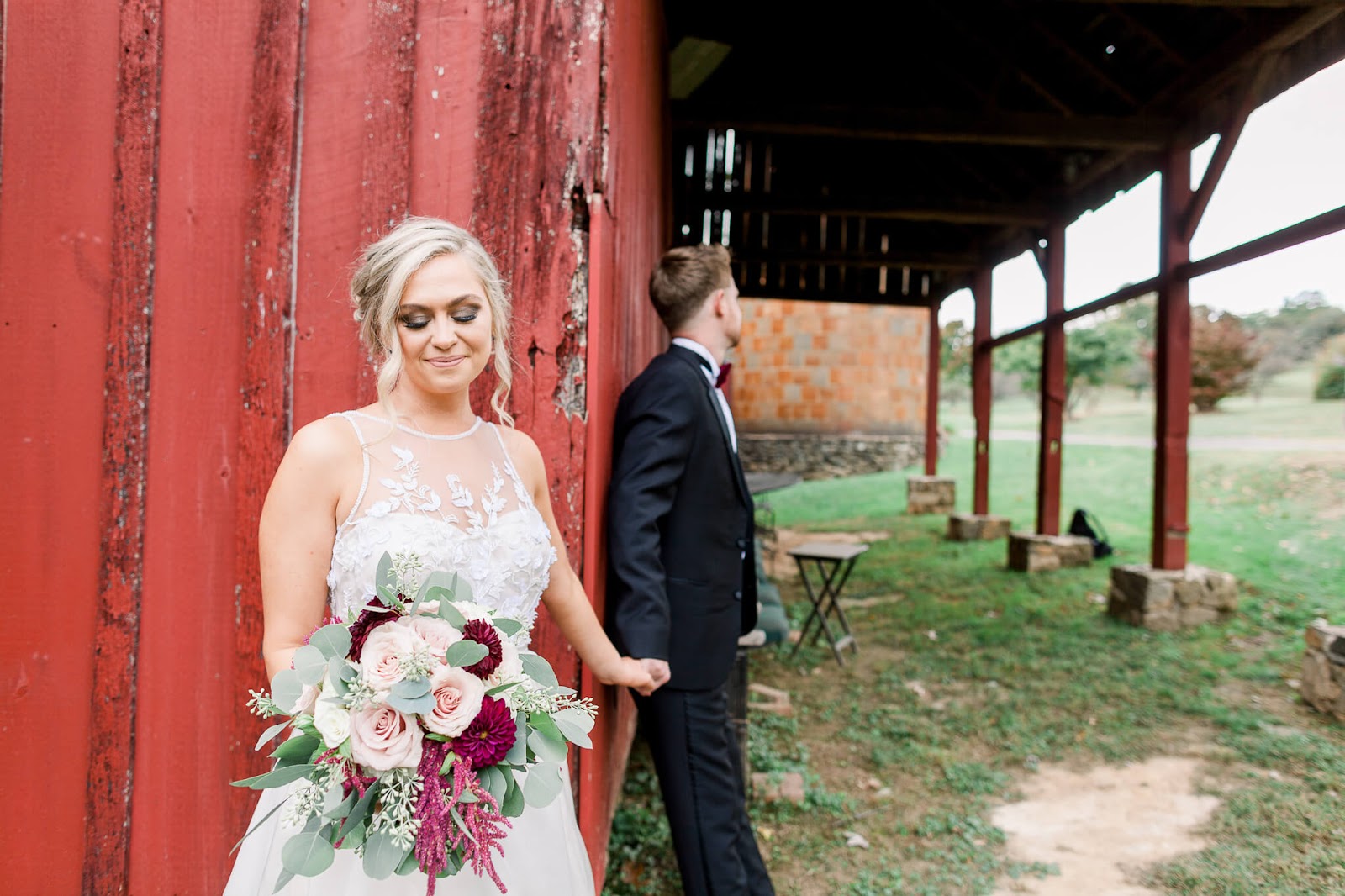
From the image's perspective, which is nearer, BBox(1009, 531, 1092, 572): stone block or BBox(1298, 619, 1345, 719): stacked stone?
BBox(1298, 619, 1345, 719): stacked stone

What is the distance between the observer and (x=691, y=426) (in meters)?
2.42

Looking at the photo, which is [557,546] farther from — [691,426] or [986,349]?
[986,349]

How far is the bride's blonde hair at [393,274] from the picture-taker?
149 cm

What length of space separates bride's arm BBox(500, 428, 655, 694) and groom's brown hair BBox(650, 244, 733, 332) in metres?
0.96

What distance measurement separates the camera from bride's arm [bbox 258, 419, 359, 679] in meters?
1.41

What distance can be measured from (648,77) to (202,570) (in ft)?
8.37

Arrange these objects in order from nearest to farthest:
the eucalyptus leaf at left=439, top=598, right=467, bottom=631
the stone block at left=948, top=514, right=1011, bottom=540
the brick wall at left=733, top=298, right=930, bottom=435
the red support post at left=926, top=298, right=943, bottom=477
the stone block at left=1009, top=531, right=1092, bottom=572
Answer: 1. the eucalyptus leaf at left=439, top=598, right=467, bottom=631
2. the stone block at left=1009, top=531, right=1092, bottom=572
3. the stone block at left=948, top=514, right=1011, bottom=540
4. the red support post at left=926, top=298, right=943, bottom=477
5. the brick wall at left=733, top=298, right=930, bottom=435

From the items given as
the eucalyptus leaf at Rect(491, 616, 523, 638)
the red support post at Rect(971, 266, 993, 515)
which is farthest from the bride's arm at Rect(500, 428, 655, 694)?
the red support post at Rect(971, 266, 993, 515)

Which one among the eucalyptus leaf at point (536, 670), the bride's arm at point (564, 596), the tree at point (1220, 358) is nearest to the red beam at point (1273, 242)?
the bride's arm at point (564, 596)

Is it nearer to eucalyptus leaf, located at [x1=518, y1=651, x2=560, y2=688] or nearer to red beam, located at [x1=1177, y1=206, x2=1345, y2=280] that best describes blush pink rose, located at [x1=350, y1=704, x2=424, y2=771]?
eucalyptus leaf, located at [x1=518, y1=651, x2=560, y2=688]

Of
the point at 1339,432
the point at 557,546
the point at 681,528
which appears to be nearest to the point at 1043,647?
the point at 681,528

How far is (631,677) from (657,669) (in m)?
0.14

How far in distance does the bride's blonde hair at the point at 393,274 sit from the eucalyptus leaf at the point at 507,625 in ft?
1.75

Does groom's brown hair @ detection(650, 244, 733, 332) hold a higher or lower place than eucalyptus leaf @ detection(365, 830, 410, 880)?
higher
